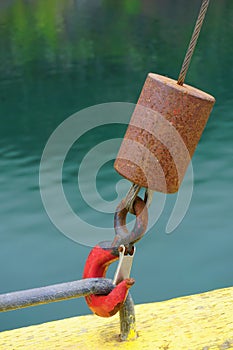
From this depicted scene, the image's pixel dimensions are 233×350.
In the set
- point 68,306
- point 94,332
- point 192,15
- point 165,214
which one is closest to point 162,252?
point 165,214

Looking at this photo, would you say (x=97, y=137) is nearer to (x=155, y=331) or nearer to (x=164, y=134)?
(x=155, y=331)

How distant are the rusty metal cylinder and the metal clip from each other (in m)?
0.12

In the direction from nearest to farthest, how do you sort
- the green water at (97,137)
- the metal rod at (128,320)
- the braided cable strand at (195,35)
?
the braided cable strand at (195,35), the metal rod at (128,320), the green water at (97,137)

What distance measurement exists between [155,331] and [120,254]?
211mm

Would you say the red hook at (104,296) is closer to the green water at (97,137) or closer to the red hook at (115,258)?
the red hook at (115,258)

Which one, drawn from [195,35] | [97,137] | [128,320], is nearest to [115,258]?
[128,320]

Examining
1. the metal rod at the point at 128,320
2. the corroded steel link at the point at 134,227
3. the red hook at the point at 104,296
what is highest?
the corroded steel link at the point at 134,227

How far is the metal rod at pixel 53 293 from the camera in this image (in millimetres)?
1000

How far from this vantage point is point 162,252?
3.07 meters

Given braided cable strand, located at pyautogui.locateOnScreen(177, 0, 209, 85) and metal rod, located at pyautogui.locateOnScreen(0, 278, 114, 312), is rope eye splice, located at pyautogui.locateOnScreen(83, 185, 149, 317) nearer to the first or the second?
metal rod, located at pyautogui.locateOnScreen(0, 278, 114, 312)

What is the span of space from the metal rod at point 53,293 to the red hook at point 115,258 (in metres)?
0.02

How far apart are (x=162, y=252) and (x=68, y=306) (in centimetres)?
61

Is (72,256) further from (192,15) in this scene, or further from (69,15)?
(69,15)

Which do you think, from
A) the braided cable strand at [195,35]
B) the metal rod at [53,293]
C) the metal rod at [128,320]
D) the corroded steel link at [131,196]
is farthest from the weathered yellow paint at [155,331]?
the braided cable strand at [195,35]
